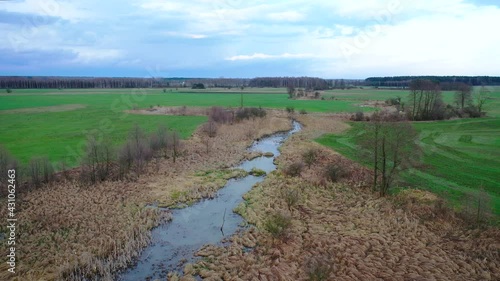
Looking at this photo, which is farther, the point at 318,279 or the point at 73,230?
the point at 73,230

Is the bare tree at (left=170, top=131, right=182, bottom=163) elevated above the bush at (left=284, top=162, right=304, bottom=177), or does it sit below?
above

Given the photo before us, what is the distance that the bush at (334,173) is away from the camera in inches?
1206

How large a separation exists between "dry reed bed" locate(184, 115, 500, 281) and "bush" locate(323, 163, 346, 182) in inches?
200

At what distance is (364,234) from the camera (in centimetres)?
2039

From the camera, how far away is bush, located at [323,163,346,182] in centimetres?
3064

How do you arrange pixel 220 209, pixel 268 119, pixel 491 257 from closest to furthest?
pixel 491 257, pixel 220 209, pixel 268 119

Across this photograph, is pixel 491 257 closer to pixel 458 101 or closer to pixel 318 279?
pixel 318 279

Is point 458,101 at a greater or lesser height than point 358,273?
greater

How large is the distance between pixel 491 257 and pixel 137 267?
1757 centimetres

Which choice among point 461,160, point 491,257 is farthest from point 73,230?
point 461,160

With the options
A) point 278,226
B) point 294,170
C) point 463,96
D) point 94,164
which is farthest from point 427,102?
point 94,164

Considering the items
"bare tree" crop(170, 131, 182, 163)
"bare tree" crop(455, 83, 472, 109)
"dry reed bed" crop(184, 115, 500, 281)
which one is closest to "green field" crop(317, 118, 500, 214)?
"dry reed bed" crop(184, 115, 500, 281)

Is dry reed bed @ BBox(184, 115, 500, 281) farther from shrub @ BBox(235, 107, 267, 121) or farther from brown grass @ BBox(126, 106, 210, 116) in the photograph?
brown grass @ BBox(126, 106, 210, 116)

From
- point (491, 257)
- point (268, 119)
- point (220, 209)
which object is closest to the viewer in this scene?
point (491, 257)
